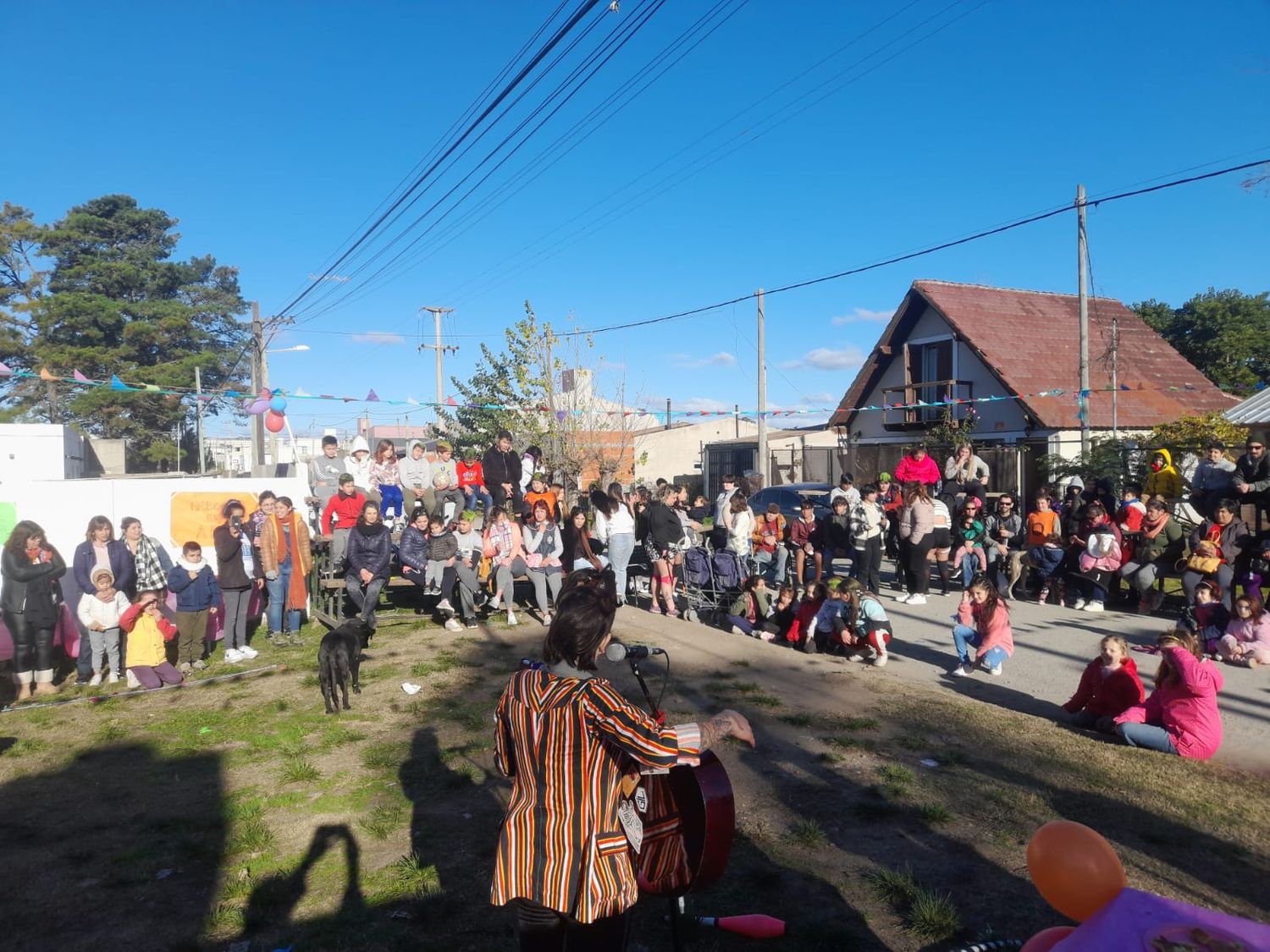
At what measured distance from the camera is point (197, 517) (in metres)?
11.0

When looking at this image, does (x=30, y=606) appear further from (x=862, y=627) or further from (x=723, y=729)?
(x=723, y=729)

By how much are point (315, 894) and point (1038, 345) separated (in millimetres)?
23463

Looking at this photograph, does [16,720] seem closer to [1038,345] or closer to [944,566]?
[944,566]

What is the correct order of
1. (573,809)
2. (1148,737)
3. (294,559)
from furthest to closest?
(294,559)
(1148,737)
(573,809)

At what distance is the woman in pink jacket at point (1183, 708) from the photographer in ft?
19.3

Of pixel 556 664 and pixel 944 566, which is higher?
pixel 556 664

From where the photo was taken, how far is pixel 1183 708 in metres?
5.96

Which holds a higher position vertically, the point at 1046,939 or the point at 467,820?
the point at 1046,939

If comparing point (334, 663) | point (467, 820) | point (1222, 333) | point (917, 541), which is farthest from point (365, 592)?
A: point (1222, 333)

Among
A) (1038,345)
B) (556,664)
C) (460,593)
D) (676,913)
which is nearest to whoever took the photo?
(556,664)

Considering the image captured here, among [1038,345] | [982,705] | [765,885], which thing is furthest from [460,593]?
[1038,345]

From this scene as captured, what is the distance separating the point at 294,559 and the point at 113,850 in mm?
5602

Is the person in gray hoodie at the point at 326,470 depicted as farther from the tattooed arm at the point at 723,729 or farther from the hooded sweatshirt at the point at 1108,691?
the tattooed arm at the point at 723,729

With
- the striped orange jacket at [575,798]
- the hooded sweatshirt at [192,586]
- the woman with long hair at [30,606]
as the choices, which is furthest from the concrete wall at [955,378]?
the striped orange jacket at [575,798]
